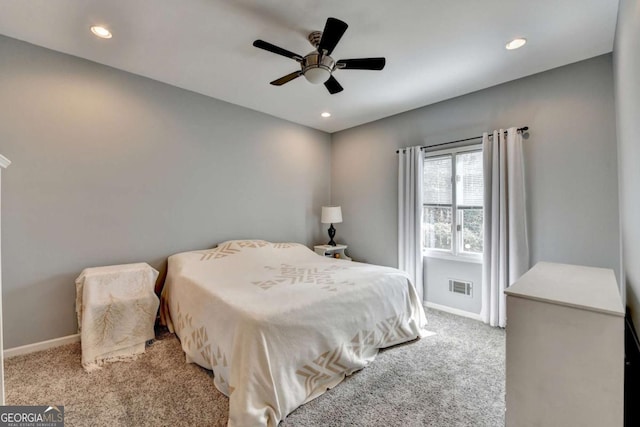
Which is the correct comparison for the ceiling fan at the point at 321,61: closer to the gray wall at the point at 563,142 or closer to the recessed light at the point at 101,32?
the recessed light at the point at 101,32

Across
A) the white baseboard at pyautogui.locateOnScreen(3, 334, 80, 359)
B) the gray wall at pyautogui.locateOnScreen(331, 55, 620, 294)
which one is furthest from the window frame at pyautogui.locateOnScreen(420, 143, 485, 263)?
the white baseboard at pyautogui.locateOnScreen(3, 334, 80, 359)

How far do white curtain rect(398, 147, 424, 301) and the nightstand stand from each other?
100 cm

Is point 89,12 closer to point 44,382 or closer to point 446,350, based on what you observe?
point 44,382

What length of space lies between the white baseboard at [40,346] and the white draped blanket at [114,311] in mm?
163

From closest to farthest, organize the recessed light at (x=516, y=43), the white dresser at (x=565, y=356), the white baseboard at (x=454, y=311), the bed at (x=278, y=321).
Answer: the white dresser at (x=565, y=356) → the bed at (x=278, y=321) → the recessed light at (x=516, y=43) → the white baseboard at (x=454, y=311)

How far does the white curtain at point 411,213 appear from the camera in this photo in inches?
143

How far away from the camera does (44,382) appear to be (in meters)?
1.98

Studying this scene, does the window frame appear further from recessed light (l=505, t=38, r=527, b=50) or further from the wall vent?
recessed light (l=505, t=38, r=527, b=50)

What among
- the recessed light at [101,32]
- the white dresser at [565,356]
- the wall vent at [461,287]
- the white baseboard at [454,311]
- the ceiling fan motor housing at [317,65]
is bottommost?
the white baseboard at [454,311]

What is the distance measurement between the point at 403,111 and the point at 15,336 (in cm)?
479

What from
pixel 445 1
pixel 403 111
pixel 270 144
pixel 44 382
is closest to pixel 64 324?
pixel 44 382

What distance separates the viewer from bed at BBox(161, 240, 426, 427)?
1.64 meters

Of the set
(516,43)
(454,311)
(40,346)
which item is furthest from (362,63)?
(40,346)

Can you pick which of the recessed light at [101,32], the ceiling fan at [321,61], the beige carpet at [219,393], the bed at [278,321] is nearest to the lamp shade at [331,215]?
the bed at [278,321]
